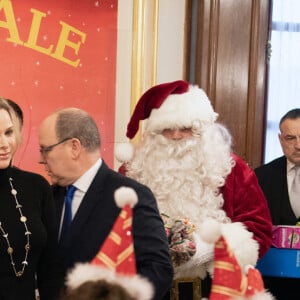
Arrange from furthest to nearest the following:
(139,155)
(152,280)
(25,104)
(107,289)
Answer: (25,104) < (139,155) < (152,280) < (107,289)

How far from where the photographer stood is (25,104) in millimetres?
3770

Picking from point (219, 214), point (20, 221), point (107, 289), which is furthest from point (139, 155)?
point (107, 289)

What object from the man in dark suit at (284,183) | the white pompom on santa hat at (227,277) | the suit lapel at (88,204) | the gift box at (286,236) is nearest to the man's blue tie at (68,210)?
the suit lapel at (88,204)

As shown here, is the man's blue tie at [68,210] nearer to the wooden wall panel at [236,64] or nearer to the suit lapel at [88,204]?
the suit lapel at [88,204]

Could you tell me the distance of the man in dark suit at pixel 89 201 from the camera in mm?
2250

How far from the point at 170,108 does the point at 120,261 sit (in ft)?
5.44

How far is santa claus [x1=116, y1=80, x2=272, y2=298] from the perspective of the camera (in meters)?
3.18

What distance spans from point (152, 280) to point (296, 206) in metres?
1.54

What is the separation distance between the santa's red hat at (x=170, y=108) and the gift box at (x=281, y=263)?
691mm

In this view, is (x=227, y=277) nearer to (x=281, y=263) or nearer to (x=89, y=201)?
(x=89, y=201)

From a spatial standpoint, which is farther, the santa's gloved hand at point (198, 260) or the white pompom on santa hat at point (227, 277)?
the santa's gloved hand at point (198, 260)

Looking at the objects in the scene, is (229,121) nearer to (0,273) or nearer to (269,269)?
(269,269)

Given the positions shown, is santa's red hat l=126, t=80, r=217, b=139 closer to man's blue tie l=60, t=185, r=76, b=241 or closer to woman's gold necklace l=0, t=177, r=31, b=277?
man's blue tie l=60, t=185, r=76, b=241

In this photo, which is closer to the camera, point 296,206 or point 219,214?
point 219,214
